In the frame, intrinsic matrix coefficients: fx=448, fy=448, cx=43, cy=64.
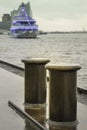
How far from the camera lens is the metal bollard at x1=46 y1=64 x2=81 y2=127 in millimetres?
5645

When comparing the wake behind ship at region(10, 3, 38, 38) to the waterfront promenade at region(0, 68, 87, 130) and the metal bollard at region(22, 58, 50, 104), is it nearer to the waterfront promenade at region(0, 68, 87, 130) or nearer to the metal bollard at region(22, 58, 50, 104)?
the waterfront promenade at region(0, 68, 87, 130)

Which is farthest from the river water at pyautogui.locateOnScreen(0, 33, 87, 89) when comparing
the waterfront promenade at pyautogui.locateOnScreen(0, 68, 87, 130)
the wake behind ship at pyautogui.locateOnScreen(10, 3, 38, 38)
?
the wake behind ship at pyautogui.locateOnScreen(10, 3, 38, 38)

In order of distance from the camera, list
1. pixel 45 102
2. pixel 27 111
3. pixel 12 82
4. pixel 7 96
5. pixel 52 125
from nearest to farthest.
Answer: pixel 52 125, pixel 27 111, pixel 45 102, pixel 7 96, pixel 12 82

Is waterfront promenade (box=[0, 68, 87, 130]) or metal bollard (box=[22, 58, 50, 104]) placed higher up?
metal bollard (box=[22, 58, 50, 104])

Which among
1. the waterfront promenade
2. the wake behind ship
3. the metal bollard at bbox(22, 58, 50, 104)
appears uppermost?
the metal bollard at bbox(22, 58, 50, 104)

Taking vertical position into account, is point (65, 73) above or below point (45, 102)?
above

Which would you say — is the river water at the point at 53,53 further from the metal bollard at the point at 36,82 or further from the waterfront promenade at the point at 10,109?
the metal bollard at the point at 36,82

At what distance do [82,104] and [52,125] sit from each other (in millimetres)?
1535

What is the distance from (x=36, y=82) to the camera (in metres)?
6.73

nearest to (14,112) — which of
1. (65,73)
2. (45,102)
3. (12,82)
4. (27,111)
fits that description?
(27,111)

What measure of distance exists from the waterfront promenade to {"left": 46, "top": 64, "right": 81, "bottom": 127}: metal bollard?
0.20 metres

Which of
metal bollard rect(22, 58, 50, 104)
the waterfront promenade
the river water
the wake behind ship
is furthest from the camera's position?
the wake behind ship

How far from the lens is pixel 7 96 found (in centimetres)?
766

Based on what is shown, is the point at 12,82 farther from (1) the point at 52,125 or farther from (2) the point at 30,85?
(1) the point at 52,125
